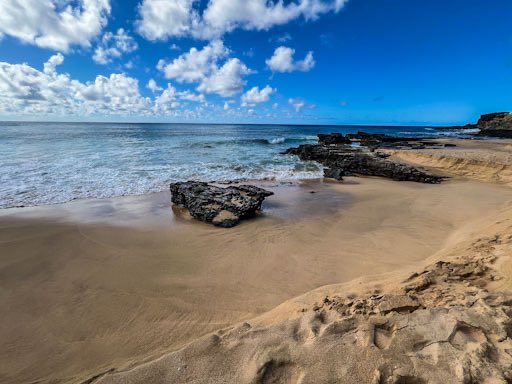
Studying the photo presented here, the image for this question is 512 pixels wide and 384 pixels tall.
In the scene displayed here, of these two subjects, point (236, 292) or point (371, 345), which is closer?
point (371, 345)

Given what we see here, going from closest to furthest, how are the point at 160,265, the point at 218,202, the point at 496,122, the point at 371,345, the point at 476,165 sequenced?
the point at 371,345 → the point at 160,265 → the point at 218,202 → the point at 476,165 → the point at 496,122

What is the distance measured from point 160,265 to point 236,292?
5.61 ft

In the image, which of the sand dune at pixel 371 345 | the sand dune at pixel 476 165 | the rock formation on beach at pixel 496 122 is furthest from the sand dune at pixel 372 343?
the rock formation on beach at pixel 496 122

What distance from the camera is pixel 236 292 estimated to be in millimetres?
3990

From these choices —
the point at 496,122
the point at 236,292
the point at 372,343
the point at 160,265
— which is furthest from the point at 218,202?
the point at 496,122

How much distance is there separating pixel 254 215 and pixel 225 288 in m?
3.50

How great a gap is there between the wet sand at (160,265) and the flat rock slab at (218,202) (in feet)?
1.15

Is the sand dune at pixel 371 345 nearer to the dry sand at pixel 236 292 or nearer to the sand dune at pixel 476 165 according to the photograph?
the dry sand at pixel 236 292

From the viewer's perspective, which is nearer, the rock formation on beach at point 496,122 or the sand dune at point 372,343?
the sand dune at point 372,343

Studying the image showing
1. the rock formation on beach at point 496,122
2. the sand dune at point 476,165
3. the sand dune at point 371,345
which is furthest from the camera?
the rock formation on beach at point 496,122

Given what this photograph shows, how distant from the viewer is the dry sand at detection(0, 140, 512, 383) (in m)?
2.17

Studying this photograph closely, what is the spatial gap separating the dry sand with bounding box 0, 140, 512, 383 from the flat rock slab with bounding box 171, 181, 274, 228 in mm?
366

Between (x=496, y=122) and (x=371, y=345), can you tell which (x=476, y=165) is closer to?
(x=371, y=345)

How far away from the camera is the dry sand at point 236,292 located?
2.17 meters
